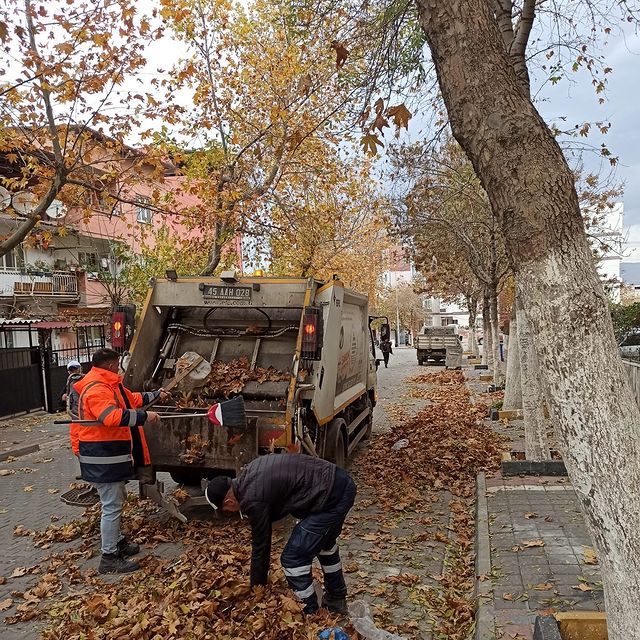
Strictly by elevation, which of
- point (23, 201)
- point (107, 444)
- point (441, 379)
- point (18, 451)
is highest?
point (23, 201)

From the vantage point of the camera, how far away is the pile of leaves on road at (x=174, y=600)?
148 inches

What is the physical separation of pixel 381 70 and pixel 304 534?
16.3 ft

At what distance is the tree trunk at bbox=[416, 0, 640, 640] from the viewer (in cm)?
270

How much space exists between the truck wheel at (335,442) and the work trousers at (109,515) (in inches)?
102

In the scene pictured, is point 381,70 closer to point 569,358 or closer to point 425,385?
point 569,358

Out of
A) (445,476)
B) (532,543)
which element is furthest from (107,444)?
(445,476)

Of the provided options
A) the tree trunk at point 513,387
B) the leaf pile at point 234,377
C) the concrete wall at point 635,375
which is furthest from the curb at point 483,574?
the tree trunk at point 513,387

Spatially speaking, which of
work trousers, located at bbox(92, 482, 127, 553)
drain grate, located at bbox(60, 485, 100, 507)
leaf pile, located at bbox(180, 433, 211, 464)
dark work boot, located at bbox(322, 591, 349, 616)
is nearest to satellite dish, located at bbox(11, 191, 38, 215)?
drain grate, located at bbox(60, 485, 100, 507)

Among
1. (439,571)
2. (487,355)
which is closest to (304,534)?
(439,571)

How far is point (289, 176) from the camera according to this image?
52.2 feet

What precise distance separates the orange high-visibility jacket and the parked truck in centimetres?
2698

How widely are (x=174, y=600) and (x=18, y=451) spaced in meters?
8.10

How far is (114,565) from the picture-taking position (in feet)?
16.6

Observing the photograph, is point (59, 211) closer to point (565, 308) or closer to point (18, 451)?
point (18, 451)
